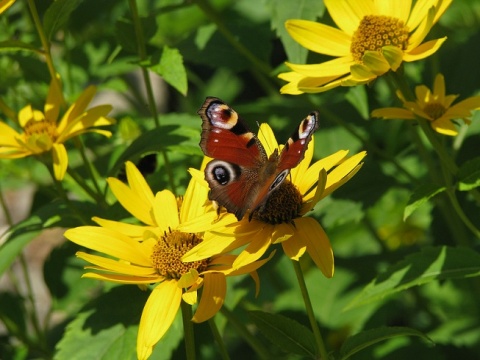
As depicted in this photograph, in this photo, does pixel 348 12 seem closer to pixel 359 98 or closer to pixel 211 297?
pixel 359 98

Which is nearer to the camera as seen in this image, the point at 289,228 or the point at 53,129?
the point at 289,228

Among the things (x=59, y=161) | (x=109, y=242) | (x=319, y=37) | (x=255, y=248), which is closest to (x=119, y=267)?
(x=109, y=242)

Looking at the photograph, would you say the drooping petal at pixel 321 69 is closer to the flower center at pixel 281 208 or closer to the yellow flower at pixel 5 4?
the flower center at pixel 281 208

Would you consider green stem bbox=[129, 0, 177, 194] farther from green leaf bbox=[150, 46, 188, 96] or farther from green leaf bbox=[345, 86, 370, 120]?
green leaf bbox=[345, 86, 370, 120]

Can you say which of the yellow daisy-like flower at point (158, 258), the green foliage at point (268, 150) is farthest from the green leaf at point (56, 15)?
the yellow daisy-like flower at point (158, 258)

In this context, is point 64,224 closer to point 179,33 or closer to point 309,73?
point 309,73

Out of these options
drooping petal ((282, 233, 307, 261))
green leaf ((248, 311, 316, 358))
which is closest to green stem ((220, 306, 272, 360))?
green leaf ((248, 311, 316, 358))
